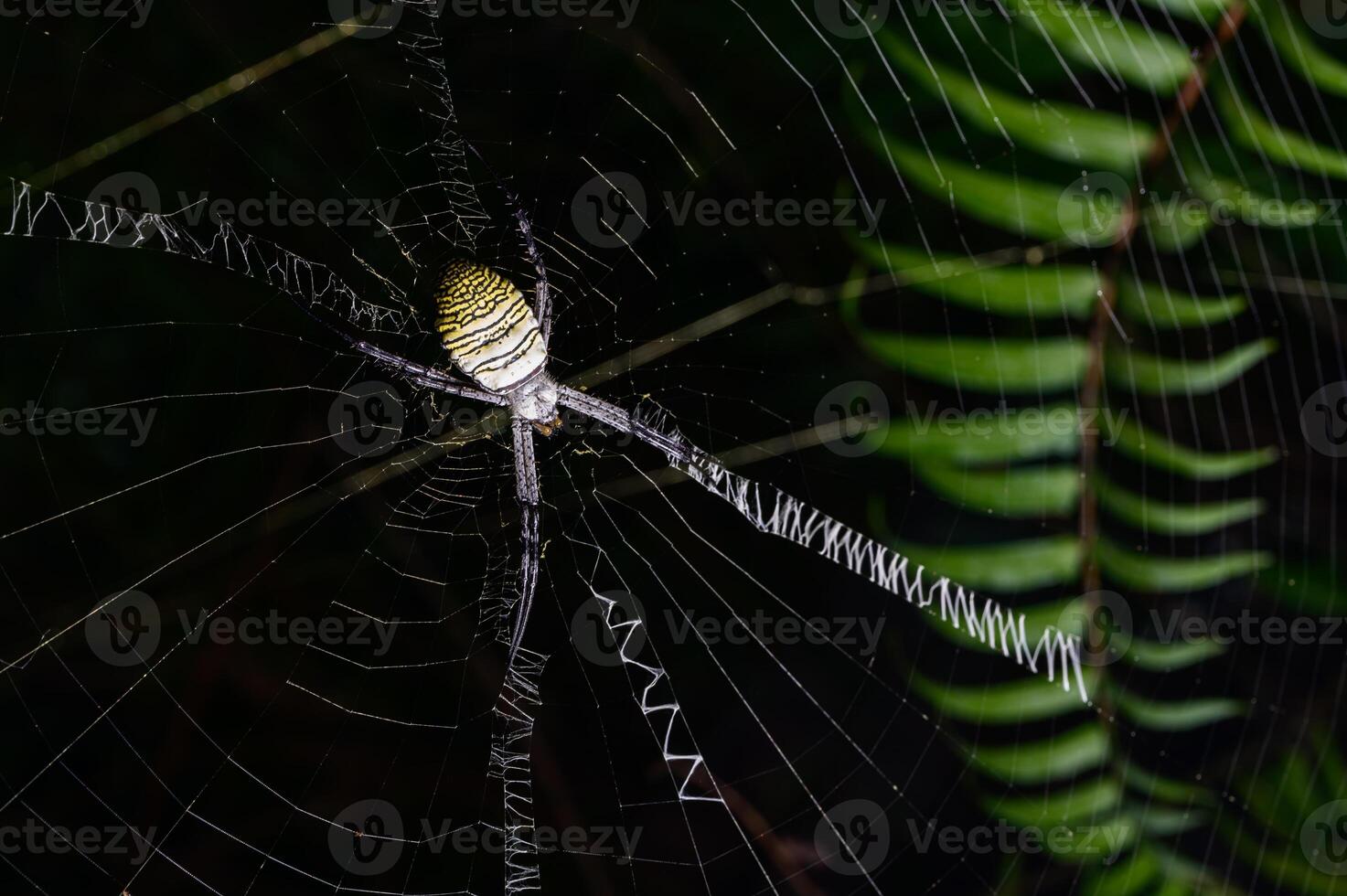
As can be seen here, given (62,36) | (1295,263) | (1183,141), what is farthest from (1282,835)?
(62,36)

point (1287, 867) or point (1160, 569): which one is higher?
point (1160, 569)

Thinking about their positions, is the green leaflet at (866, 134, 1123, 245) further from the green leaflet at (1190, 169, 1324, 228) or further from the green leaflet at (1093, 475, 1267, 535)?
the green leaflet at (1093, 475, 1267, 535)

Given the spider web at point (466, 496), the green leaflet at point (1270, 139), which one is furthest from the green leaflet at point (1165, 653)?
the green leaflet at point (1270, 139)

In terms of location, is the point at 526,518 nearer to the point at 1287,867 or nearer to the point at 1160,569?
the point at 1160,569

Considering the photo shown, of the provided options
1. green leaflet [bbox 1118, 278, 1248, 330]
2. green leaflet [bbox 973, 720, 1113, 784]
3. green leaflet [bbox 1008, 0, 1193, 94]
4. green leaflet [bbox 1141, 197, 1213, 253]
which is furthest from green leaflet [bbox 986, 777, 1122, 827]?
green leaflet [bbox 1008, 0, 1193, 94]

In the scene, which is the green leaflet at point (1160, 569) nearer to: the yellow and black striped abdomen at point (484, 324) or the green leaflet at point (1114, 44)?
the green leaflet at point (1114, 44)

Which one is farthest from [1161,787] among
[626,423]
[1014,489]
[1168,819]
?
[626,423]

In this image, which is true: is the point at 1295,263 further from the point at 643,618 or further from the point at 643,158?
the point at 643,618
